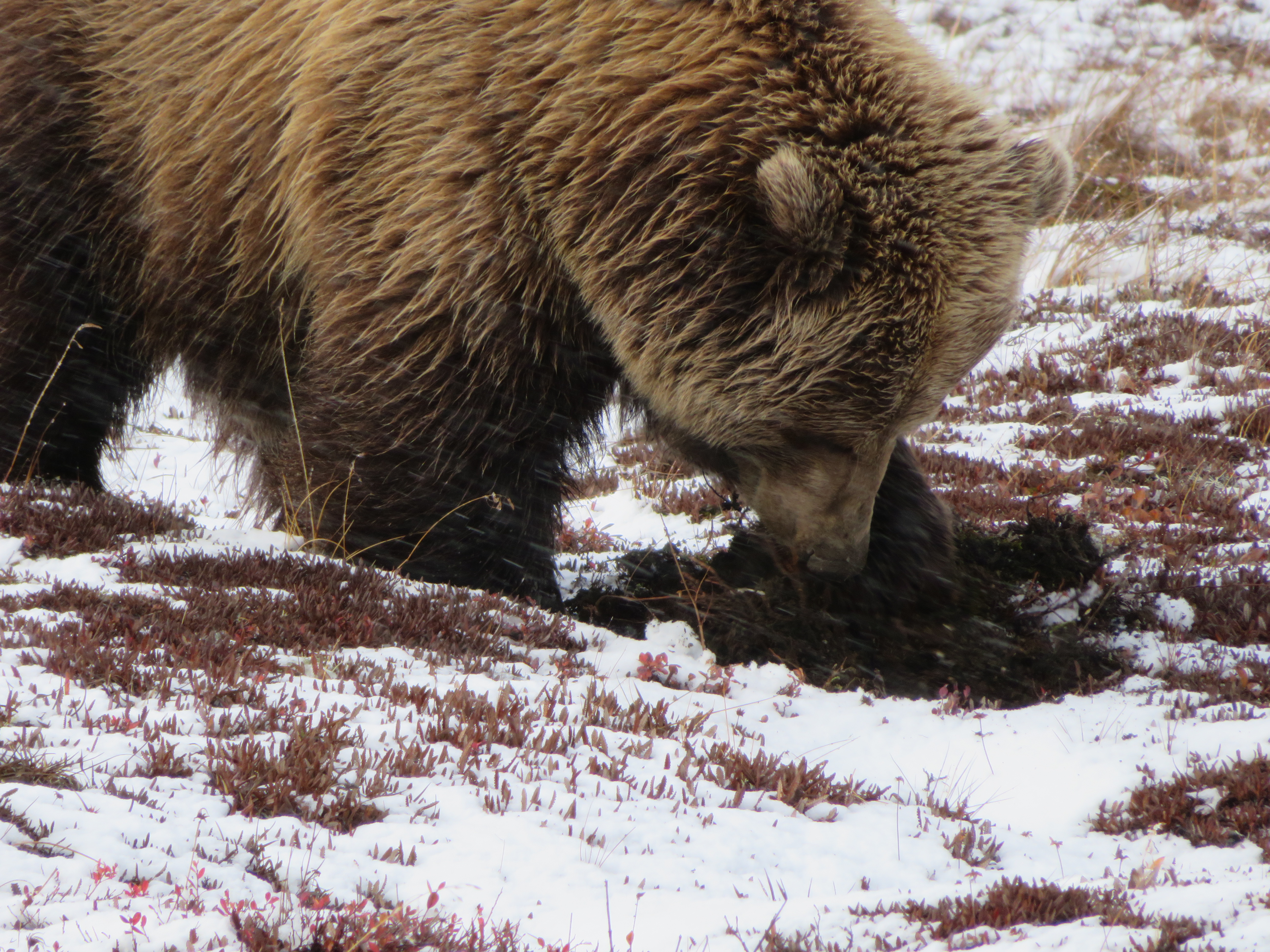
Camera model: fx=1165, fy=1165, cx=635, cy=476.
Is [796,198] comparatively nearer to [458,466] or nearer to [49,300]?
[458,466]

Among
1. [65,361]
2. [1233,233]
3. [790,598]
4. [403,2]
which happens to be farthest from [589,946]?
[1233,233]

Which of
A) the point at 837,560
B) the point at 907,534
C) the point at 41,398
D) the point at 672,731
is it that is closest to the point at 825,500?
the point at 837,560

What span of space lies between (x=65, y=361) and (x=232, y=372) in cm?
100

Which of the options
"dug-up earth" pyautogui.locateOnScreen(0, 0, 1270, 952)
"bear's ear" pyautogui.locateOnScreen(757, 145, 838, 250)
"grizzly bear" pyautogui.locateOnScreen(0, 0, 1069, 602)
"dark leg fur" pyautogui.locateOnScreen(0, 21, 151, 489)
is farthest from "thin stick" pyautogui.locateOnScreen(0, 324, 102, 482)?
"bear's ear" pyautogui.locateOnScreen(757, 145, 838, 250)

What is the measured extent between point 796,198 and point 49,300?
386cm

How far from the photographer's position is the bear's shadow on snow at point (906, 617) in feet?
15.2

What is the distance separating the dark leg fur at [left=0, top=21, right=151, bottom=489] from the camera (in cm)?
538

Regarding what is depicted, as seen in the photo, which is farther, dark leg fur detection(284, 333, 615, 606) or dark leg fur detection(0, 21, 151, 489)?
dark leg fur detection(0, 21, 151, 489)

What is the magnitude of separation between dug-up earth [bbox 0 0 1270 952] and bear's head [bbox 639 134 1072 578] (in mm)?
751

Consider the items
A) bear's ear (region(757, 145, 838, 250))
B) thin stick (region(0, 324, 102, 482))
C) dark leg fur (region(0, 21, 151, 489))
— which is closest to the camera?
bear's ear (region(757, 145, 838, 250))

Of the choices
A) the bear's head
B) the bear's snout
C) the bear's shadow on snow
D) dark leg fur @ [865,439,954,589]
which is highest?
the bear's head

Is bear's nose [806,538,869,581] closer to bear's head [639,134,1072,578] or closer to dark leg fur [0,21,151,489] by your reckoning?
bear's head [639,134,1072,578]

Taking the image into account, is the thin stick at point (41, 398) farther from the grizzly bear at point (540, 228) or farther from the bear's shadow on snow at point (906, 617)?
the bear's shadow on snow at point (906, 617)

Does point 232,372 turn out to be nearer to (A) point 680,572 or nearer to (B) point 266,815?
(A) point 680,572
